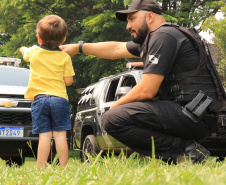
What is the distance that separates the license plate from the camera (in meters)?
7.40

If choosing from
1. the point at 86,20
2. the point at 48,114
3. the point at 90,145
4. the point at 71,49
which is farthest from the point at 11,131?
the point at 86,20

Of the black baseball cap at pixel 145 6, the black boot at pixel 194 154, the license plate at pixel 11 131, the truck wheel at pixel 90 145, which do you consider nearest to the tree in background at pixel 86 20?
the truck wheel at pixel 90 145

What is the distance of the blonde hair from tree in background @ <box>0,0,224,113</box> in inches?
467

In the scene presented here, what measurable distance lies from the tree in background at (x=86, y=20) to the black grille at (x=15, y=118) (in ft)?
32.6

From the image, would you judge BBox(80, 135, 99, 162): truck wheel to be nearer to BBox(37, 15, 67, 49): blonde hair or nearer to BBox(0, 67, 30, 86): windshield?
BBox(0, 67, 30, 86): windshield

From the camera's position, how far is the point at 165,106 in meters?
4.11

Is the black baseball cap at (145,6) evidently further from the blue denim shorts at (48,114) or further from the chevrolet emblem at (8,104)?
the chevrolet emblem at (8,104)

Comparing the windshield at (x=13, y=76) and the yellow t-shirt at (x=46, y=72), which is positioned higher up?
the yellow t-shirt at (x=46, y=72)

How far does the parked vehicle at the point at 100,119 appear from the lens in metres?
7.16

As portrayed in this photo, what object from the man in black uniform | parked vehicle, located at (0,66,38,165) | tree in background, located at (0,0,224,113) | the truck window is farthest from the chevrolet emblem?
tree in background, located at (0,0,224,113)

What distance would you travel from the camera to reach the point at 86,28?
1900 cm

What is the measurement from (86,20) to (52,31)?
1353 centimetres

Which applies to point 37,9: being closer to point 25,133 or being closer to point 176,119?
point 25,133

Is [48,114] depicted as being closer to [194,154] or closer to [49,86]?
[49,86]
